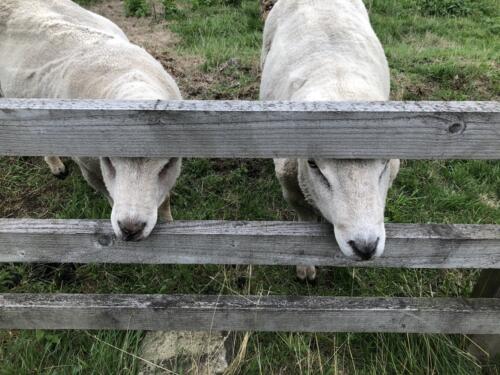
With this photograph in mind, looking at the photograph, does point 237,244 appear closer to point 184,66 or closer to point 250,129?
point 250,129

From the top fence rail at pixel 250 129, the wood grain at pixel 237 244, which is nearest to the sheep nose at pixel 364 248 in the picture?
the wood grain at pixel 237 244

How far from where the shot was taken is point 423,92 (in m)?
5.08

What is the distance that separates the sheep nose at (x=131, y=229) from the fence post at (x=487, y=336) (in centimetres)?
195

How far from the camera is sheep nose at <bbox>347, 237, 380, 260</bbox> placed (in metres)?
1.81

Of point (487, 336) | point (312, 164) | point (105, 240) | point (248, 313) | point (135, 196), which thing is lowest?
point (487, 336)

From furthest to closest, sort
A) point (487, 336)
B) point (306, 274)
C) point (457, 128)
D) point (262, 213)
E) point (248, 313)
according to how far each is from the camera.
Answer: point (262, 213)
point (306, 274)
point (487, 336)
point (248, 313)
point (457, 128)

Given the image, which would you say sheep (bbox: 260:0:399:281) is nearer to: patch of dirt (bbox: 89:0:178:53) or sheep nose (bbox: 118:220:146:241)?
sheep nose (bbox: 118:220:146:241)

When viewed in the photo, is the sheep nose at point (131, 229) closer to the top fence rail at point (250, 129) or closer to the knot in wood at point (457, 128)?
the top fence rail at point (250, 129)

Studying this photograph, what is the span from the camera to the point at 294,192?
293 centimetres

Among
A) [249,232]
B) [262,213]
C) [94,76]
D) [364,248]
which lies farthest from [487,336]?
[94,76]

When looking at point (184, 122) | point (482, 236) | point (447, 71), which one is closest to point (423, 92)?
point (447, 71)

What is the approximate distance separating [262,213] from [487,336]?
1.87 meters

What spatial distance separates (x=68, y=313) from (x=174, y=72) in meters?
3.96

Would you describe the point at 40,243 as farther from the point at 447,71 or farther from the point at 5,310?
the point at 447,71
